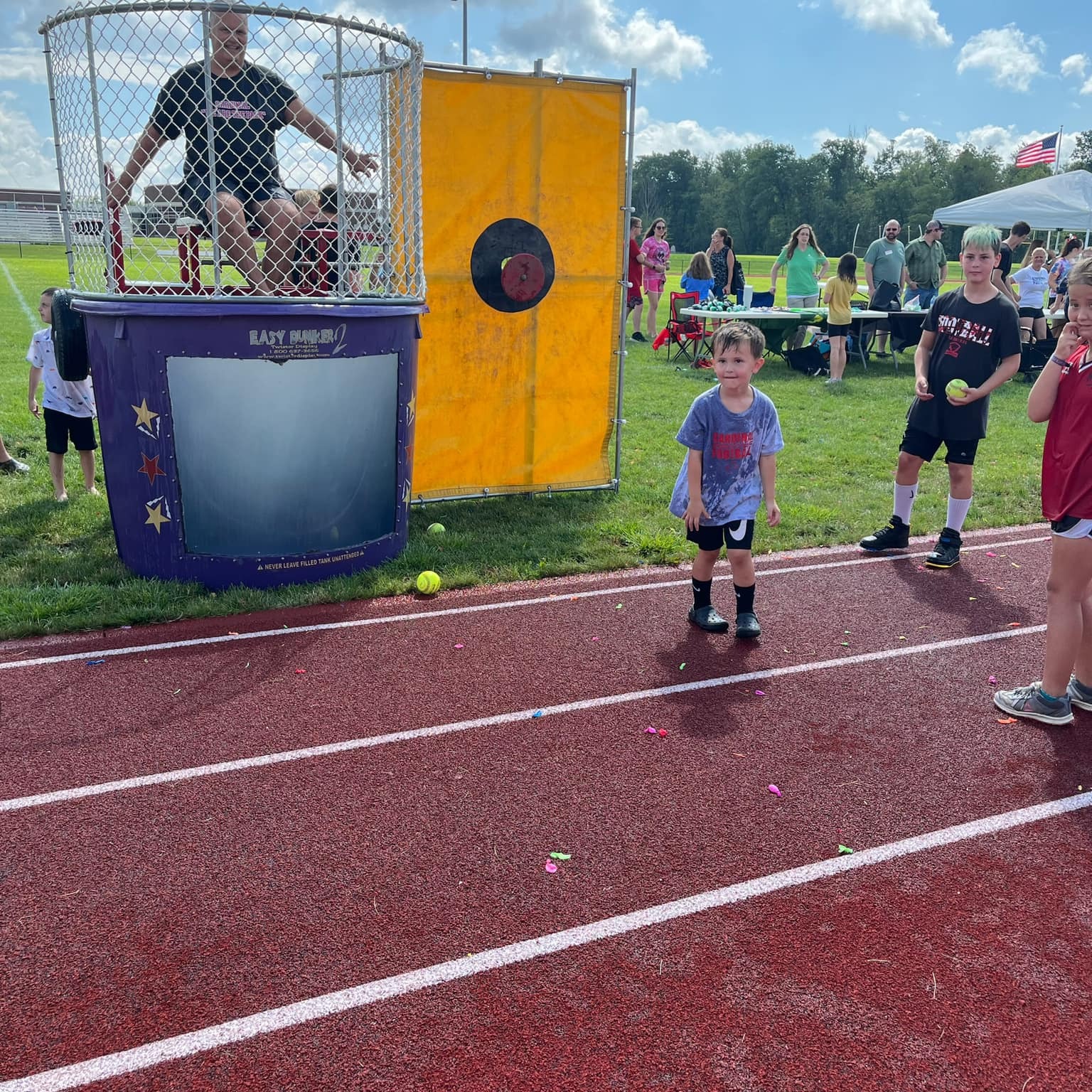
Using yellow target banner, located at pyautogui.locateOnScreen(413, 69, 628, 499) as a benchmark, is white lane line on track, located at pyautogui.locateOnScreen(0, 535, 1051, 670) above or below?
below

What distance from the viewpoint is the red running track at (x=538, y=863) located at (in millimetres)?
2707

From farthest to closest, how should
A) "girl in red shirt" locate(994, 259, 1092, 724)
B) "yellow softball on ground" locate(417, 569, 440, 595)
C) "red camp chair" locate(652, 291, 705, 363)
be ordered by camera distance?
"red camp chair" locate(652, 291, 705, 363) < "yellow softball on ground" locate(417, 569, 440, 595) < "girl in red shirt" locate(994, 259, 1092, 724)

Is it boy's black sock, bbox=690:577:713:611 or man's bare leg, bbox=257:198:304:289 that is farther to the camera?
man's bare leg, bbox=257:198:304:289

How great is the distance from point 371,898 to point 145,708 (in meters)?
1.93

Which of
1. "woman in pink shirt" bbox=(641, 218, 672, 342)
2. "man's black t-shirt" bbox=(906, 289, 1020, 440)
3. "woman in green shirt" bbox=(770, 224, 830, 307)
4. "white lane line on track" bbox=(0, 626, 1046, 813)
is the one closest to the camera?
"white lane line on track" bbox=(0, 626, 1046, 813)

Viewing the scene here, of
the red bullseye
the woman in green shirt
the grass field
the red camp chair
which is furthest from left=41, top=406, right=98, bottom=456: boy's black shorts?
the woman in green shirt

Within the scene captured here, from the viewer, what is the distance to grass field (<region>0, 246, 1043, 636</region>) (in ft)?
19.4

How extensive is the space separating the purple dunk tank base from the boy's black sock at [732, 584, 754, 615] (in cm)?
247

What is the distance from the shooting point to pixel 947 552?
277 inches

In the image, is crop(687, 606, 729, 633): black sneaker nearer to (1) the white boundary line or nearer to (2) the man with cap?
(2) the man with cap

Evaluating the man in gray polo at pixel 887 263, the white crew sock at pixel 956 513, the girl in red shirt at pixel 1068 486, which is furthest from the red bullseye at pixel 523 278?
the man in gray polo at pixel 887 263

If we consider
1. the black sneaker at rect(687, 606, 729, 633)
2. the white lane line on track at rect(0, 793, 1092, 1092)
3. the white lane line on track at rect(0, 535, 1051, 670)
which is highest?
the black sneaker at rect(687, 606, 729, 633)

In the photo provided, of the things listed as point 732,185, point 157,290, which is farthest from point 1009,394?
point 732,185

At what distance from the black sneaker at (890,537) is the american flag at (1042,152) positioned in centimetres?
2748
